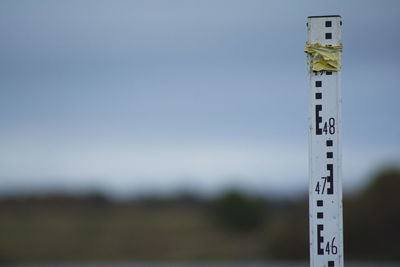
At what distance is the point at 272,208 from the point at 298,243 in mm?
11127

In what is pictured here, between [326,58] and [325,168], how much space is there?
3.24 feet

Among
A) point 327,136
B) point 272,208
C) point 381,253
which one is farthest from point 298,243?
point 327,136

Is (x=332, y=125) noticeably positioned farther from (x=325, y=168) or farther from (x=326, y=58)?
(x=326, y=58)

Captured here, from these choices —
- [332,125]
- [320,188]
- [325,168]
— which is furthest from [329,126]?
[320,188]

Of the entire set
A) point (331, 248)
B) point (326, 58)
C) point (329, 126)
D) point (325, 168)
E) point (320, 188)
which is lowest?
point (331, 248)

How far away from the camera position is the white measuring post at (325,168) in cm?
666

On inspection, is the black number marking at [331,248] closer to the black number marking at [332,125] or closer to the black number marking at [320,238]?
the black number marking at [320,238]

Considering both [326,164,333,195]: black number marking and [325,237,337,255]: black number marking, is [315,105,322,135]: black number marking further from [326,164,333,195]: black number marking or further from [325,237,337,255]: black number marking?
[325,237,337,255]: black number marking

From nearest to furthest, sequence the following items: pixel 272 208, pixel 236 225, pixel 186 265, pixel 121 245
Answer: pixel 186 265 < pixel 121 245 < pixel 236 225 < pixel 272 208

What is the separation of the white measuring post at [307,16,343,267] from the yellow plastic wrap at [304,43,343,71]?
53mm

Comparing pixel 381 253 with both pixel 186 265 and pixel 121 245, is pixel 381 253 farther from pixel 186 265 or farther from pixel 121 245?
pixel 121 245

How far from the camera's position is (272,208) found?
124ft

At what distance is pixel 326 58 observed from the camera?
6684 mm

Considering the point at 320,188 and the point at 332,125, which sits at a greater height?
the point at 332,125
